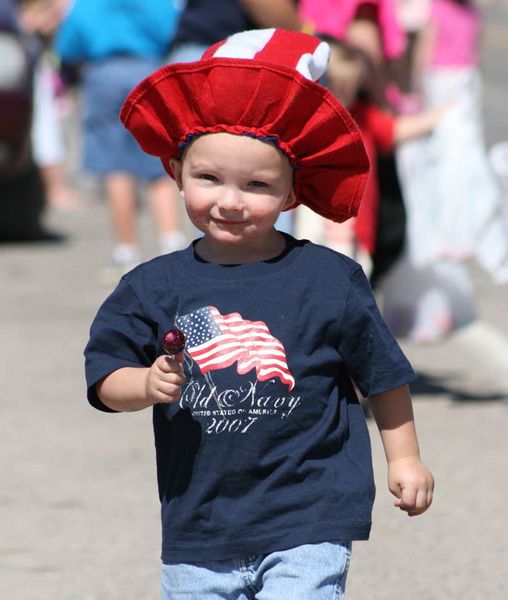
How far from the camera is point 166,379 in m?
2.79

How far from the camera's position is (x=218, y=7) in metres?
6.35

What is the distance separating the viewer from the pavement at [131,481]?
166 inches

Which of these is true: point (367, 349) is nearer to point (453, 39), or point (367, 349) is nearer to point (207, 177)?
point (207, 177)

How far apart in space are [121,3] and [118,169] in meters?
0.90

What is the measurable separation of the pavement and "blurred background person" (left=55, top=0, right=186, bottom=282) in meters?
0.83

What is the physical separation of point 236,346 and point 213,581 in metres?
0.43

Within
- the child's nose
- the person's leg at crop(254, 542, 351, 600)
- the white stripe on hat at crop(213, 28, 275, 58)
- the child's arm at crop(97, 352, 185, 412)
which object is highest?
the white stripe on hat at crop(213, 28, 275, 58)

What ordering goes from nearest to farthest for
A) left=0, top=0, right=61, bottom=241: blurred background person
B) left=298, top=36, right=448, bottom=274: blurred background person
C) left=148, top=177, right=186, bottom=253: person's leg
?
left=298, top=36, right=448, bottom=274: blurred background person
left=148, top=177, right=186, bottom=253: person's leg
left=0, top=0, right=61, bottom=241: blurred background person

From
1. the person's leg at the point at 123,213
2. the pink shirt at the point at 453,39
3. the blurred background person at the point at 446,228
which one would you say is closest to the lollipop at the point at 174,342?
the blurred background person at the point at 446,228

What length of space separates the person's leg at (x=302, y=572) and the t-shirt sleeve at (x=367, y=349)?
1.00ft

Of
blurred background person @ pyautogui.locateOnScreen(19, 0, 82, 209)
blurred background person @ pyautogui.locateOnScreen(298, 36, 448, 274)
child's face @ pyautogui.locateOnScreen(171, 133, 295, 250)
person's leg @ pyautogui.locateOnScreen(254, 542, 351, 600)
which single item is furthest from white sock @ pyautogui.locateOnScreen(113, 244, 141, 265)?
person's leg @ pyautogui.locateOnScreen(254, 542, 351, 600)

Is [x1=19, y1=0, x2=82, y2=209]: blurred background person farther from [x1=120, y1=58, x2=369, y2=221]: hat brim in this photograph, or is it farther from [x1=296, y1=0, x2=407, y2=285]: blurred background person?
[x1=120, y1=58, x2=369, y2=221]: hat brim

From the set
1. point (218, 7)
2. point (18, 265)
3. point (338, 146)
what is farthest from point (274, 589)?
point (18, 265)

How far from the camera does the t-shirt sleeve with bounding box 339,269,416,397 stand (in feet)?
9.77
